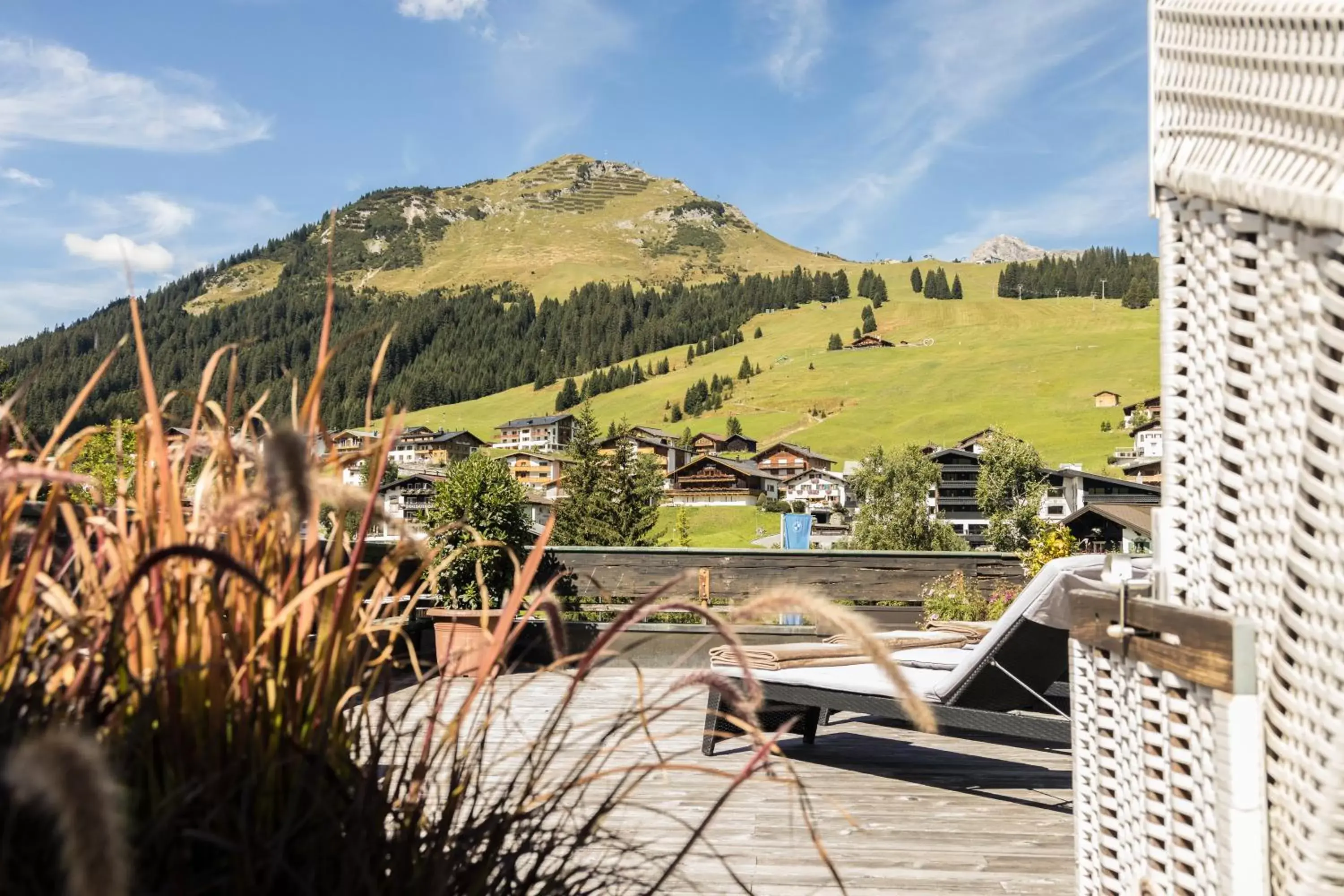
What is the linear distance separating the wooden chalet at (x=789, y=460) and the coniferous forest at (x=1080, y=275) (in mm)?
56425

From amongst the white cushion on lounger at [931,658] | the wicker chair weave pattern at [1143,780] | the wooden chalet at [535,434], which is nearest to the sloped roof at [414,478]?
the wooden chalet at [535,434]

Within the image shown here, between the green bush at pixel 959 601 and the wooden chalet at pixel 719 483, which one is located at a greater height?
the wooden chalet at pixel 719 483

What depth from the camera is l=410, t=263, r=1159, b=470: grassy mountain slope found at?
9075 cm

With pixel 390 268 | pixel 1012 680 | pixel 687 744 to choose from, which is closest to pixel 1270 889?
pixel 1012 680

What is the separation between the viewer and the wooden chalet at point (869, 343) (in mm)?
117812

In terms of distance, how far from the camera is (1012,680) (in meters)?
3.29

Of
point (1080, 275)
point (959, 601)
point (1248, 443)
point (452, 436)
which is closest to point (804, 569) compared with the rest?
point (959, 601)

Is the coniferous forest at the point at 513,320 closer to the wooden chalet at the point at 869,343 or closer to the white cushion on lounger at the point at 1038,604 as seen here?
the wooden chalet at the point at 869,343

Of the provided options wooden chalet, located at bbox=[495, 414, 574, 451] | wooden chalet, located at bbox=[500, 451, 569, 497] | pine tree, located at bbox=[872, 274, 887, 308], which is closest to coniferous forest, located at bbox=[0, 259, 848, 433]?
pine tree, located at bbox=[872, 274, 887, 308]

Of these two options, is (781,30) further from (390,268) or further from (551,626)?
(390,268)

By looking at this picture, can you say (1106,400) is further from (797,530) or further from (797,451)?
(797,530)

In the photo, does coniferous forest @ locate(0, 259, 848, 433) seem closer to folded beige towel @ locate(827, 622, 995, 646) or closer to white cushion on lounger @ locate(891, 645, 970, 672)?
folded beige towel @ locate(827, 622, 995, 646)

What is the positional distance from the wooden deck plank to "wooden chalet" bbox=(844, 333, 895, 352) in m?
114

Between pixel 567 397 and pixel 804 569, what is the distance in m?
106
